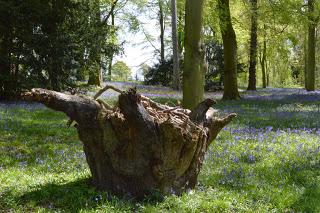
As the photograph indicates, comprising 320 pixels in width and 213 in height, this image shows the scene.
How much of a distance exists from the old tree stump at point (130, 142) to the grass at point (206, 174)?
0.26m

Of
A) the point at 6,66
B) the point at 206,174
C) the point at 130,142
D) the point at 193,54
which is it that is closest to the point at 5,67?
the point at 6,66

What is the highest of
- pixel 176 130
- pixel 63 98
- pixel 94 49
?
pixel 94 49

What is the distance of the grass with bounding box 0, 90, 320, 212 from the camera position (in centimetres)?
584

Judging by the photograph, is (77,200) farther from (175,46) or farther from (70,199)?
(175,46)

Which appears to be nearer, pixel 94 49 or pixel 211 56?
pixel 94 49

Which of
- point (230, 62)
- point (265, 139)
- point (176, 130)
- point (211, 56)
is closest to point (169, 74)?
point (211, 56)

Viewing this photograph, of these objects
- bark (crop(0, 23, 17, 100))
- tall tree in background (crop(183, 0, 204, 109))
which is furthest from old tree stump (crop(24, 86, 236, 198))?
bark (crop(0, 23, 17, 100))

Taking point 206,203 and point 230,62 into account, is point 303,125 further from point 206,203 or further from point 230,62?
point 230,62

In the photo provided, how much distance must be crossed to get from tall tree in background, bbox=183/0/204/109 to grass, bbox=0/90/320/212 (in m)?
1.42

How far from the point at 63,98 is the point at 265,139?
21.2ft

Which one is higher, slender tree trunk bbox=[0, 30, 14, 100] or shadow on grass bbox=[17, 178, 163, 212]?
slender tree trunk bbox=[0, 30, 14, 100]

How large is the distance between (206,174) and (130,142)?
216 cm

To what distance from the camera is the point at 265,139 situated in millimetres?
10859

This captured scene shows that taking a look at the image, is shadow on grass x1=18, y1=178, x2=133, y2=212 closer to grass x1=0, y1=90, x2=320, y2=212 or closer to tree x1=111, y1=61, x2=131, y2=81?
grass x1=0, y1=90, x2=320, y2=212
